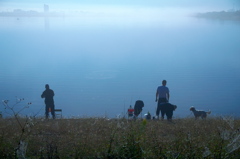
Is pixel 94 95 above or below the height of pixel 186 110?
above

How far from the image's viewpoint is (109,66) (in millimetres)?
72125

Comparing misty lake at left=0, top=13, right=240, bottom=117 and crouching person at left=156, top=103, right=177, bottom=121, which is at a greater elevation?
misty lake at left=0, top=13, right=240, bottom=117

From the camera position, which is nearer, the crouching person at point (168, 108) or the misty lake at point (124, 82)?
the crouching person at point (168, 108)

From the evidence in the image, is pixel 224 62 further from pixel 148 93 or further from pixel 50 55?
pixel 50 55

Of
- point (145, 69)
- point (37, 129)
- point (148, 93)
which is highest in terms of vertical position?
point (145, 69)

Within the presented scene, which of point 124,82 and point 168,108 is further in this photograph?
point 124,82

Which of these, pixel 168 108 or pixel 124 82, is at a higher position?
pixel 124 82

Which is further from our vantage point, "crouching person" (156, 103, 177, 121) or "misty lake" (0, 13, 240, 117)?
"misty lake" (0, 13, 240, 117)

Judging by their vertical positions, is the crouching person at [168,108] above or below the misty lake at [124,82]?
below

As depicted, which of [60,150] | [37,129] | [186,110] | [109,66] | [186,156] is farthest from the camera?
[109,66]

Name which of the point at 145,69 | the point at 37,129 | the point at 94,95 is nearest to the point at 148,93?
the point at 94,95

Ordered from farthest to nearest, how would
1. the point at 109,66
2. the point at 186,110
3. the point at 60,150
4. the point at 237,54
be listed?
the point at 237,54 < the point at 109,66 < the point at 186,110 < the point at 60,150

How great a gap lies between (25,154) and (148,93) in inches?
1616

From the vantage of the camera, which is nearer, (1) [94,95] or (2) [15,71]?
(1) [94,95]
